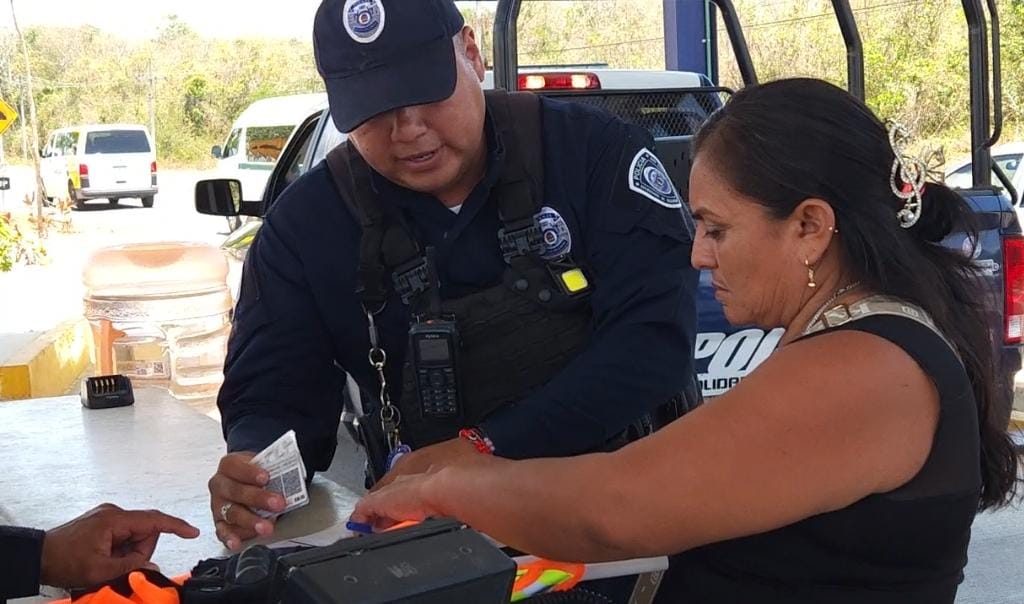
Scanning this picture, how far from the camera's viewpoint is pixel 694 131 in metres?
4.15

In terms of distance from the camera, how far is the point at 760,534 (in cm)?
163

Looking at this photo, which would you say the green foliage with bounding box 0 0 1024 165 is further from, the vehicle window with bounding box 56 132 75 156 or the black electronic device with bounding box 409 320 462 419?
the black electronic device with bounding box 409 320 462 419

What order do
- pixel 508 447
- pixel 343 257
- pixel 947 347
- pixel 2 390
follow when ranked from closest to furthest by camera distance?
pixel 947 347 → pixel 508 447 → pixel 343 257 → pixel 2 390

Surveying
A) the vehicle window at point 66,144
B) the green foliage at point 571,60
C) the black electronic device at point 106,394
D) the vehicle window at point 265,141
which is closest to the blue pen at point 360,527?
the black electronic device at point 106,394

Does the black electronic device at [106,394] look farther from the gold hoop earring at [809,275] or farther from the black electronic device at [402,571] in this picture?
the black electronic device at [402,571]

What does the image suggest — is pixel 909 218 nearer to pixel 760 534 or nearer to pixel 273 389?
pixel 760 534

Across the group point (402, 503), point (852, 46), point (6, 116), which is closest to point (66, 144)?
point (6, 116)

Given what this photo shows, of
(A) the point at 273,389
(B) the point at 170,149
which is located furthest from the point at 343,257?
(B) the point at 170,149

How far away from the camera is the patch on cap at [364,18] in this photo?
217 cm

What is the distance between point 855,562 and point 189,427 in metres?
1.74

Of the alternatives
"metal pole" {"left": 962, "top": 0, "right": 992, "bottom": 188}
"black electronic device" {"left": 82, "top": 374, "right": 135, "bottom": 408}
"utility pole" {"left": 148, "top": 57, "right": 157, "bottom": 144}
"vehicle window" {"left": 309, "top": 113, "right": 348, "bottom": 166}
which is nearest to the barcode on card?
"black electronic device" {"left": 82, "top": 374, "right": 135, "bottom": 408}

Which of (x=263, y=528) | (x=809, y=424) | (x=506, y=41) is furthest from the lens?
(x=506, y=41)

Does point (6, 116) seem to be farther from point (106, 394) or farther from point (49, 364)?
point (106, 394)

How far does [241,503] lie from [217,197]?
300 centimetres
